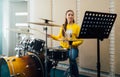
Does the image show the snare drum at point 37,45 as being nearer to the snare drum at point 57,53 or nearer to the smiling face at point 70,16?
the snare drum at point 57,53

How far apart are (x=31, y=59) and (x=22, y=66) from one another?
258 millimetres

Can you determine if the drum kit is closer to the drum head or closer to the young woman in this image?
the drum head

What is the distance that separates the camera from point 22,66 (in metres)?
4.06

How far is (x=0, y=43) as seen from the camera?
323 inches

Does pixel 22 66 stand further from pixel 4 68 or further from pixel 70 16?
pixel 70 16

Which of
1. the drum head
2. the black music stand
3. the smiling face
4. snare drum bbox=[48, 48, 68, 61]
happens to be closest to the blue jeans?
snare drum bbox=[48, 48, 68, 61]

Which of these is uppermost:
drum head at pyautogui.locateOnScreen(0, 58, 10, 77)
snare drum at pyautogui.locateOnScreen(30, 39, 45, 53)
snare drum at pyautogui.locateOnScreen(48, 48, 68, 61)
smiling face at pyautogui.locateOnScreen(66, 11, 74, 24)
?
smiling face at pyautogui.locateOnScreen(66, 11, 74, 24)

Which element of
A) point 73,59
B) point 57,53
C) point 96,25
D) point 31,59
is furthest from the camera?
point 31,59

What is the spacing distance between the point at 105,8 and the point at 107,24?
1219mm

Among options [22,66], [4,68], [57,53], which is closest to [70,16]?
[57,53]

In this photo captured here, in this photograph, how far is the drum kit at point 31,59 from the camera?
3852 millimetres

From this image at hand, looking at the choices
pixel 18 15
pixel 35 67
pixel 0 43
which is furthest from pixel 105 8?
pixel 0 43

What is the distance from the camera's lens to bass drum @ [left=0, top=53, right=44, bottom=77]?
12.9 feet

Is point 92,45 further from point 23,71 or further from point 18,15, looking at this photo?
point 18,15
